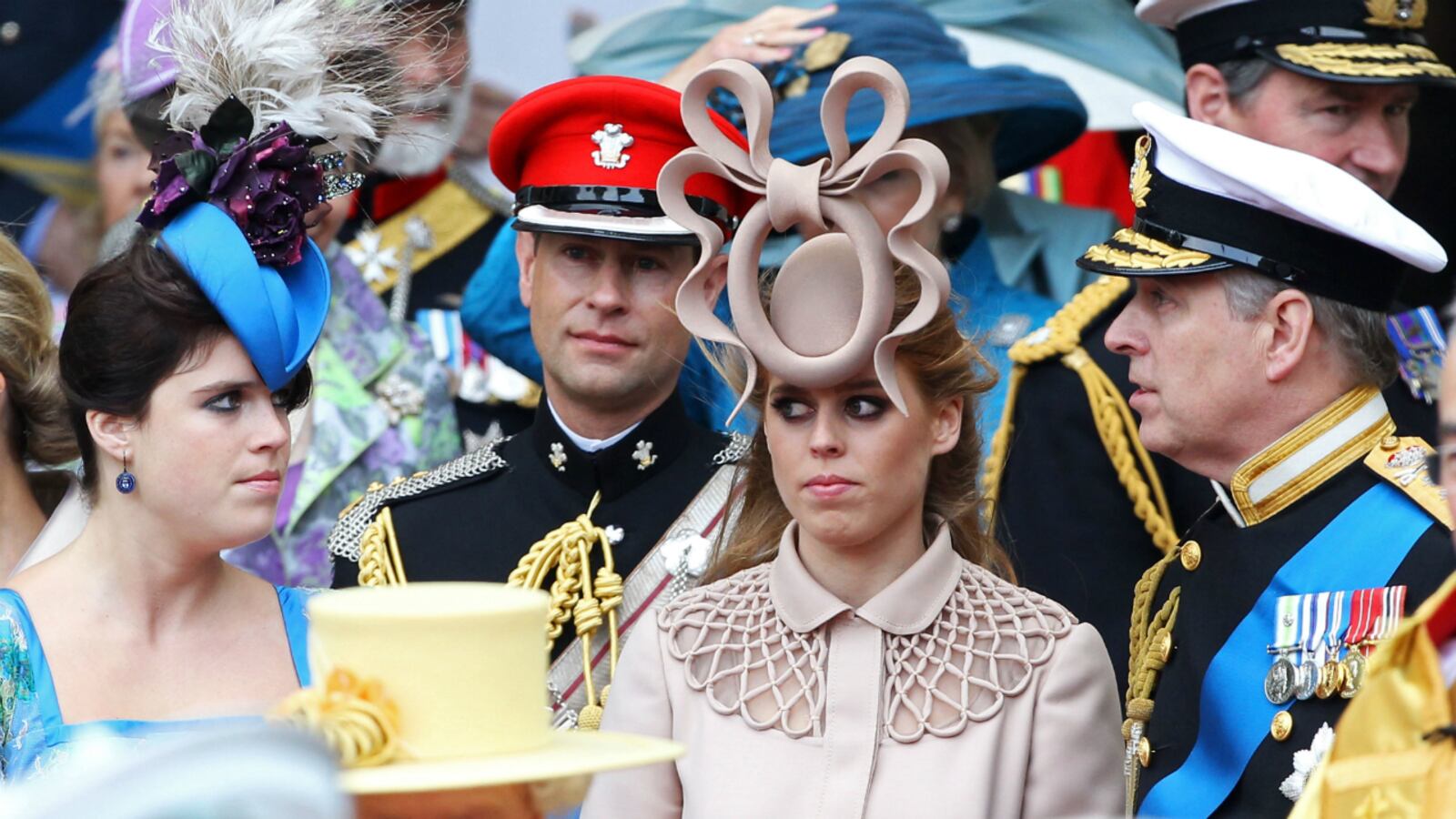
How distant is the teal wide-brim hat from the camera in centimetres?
321

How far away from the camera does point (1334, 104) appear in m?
4.14

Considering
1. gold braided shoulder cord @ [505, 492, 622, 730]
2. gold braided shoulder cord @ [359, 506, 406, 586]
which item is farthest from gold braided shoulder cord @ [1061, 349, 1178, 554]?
gold braided shoulder cord @ [359, 506, 406, 586]

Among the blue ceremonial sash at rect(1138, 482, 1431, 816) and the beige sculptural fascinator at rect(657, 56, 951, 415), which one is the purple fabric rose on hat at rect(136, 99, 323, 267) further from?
the blue ceremonial sash at rect(1138, 482, 1431, 816)

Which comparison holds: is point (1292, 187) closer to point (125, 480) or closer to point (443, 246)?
point (125, 480)

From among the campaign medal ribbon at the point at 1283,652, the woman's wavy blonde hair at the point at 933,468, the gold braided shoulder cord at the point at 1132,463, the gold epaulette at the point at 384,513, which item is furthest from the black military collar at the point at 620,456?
the campaign medal ribbon at the point at 1283,652

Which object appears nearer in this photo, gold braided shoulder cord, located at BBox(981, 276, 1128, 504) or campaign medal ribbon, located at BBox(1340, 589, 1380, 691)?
campaign medal ribbon, located at BBox(1340, 589, 1380, 691)

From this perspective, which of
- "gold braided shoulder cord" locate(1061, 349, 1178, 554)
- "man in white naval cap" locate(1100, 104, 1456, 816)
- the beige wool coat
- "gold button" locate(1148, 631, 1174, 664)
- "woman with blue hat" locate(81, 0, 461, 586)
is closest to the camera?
the beige wool coat

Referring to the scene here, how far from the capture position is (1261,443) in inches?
135

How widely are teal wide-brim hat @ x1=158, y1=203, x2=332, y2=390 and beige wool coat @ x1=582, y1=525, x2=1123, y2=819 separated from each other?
2.45 feet

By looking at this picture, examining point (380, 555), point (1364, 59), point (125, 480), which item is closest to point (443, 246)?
point (380, 555)

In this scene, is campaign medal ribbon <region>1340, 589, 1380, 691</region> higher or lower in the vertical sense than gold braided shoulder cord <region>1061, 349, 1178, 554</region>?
higher

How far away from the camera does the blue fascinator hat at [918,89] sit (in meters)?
4.79

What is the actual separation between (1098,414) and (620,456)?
3.32ft

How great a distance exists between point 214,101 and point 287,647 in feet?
3.14
